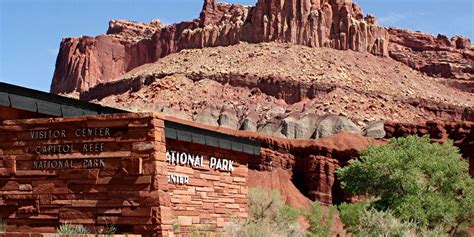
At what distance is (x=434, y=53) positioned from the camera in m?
152

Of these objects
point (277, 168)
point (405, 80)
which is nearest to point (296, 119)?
point (277, 168)

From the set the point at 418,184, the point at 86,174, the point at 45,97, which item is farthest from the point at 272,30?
the point at 86,174

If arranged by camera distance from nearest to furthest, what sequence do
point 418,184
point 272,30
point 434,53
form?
point 418,184 → point 272,30 → point 434,53

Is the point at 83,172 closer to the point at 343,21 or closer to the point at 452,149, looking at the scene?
the point at 452,149

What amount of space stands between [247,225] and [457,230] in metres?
21.9

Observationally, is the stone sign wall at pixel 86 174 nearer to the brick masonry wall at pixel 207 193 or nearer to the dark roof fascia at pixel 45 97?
the dark roof fascia at pixel 45 97

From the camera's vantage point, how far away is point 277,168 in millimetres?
71875

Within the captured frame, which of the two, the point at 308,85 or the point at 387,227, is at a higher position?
the point at 308,85

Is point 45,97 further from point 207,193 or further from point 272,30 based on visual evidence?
point 272,30

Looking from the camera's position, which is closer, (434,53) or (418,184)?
(418,184)

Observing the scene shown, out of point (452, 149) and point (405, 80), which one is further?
point (405, 80)

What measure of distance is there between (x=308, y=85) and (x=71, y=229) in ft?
295

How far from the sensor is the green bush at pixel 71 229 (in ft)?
49.4

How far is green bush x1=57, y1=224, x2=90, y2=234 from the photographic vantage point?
15054 millimetres
